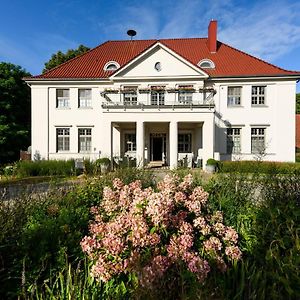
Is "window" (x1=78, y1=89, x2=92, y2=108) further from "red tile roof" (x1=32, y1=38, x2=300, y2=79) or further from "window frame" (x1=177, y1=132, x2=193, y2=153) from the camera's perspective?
"window frame" (x1=177, y1=132, x2=193, y2=153)

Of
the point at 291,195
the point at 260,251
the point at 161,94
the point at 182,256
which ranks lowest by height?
the point at 260,251

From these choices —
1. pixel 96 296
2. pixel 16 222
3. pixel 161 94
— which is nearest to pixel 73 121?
pixel 161 94

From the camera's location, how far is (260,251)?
288 centimetres

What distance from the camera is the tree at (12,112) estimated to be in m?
23.8

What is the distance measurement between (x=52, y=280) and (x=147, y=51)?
64.6ft

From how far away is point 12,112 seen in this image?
26.8 m

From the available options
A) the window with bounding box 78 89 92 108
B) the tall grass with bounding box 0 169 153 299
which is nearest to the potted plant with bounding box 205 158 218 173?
the window with bounding box 78 89 92 108

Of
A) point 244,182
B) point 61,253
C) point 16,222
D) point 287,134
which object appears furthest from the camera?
point 287,134

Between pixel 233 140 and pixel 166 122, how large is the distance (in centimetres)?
632

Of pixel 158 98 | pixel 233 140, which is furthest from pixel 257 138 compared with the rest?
pixel 158 98

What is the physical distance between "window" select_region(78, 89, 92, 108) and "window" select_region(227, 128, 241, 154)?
12469 mm

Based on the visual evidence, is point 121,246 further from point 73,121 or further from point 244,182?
point 73,121

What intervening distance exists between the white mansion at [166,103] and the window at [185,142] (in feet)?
0.29

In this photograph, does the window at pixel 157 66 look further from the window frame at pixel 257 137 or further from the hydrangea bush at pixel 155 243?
the hydrangea bush at pixel 155 243
